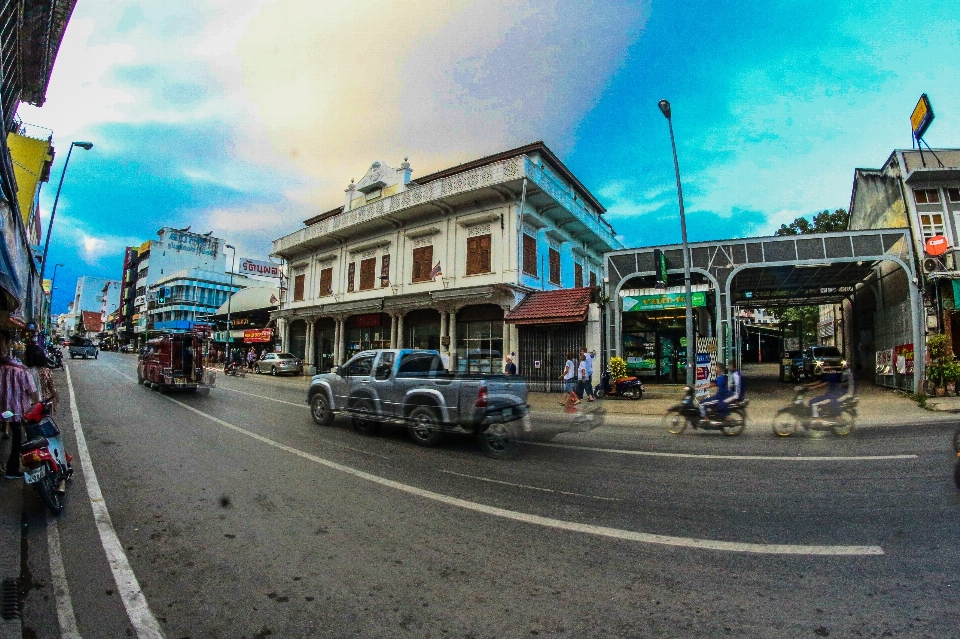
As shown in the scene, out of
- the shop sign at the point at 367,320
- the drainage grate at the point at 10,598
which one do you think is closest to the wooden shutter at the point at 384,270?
the shop sign at the point at 367,320

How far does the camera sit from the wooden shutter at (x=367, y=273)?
2767 centimetres

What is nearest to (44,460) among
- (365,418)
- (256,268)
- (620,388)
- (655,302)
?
(365,418)

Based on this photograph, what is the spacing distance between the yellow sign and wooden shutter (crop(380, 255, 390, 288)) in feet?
81.7

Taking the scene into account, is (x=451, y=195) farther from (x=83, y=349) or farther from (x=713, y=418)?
(x=83, y=349)

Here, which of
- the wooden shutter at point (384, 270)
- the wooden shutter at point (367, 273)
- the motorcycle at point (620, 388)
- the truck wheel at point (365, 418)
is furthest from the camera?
the wooden shutter at point (367, 273)

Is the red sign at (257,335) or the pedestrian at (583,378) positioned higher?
the red sign at (257,335)

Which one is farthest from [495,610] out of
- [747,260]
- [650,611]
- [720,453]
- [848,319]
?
[848,319]

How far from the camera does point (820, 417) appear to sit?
9648mm

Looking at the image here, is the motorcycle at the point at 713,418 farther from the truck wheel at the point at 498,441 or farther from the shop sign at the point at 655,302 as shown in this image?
the shop sign at the point at 655,302

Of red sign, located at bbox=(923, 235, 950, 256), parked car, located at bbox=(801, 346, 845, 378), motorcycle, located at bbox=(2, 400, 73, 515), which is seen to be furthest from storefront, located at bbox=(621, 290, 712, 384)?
motorcycle, located at bbox=(2, 400, 73, 515)

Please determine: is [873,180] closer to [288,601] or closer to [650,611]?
[650,611]

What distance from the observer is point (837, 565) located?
3.50m

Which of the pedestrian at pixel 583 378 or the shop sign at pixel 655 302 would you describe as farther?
the shop sign at pixel 655 302

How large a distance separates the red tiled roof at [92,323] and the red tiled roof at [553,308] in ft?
420
